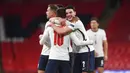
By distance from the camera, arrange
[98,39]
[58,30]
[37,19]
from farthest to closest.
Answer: [37,19] < [98,39] < [58,30]

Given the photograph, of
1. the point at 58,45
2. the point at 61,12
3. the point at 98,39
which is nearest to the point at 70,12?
the point at 61,12

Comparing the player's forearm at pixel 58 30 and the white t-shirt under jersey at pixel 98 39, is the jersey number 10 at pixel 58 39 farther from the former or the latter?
the white t-shirt under jersey at pixel 98 39

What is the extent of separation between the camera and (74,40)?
9469 mm

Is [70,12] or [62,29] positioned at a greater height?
[70,12]

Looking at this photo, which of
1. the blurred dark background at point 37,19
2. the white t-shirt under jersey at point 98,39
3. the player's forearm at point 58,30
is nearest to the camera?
the player's forearm at point 58,30

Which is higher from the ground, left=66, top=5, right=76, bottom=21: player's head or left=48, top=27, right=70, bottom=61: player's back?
left=66, top=5, right=76, bottom=21: player's head

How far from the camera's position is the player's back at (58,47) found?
907 cm

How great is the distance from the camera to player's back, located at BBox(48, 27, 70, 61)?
9.07m

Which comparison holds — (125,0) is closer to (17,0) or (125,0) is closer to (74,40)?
(17,0)

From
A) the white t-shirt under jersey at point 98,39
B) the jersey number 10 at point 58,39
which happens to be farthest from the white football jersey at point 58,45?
the white t-shirt under jersey at point 98,39

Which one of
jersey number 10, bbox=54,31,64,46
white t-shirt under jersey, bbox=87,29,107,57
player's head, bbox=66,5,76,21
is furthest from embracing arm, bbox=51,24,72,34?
white t-shirt under jersey, bbox=87,29,107,57

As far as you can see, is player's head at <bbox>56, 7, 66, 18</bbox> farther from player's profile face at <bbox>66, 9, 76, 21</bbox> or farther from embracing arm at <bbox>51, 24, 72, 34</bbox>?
player's profile face at <bbox>66, 9, 76, 21</bbox>

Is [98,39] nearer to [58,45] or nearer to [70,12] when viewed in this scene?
[70,12]

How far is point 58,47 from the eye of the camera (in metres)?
9.09
